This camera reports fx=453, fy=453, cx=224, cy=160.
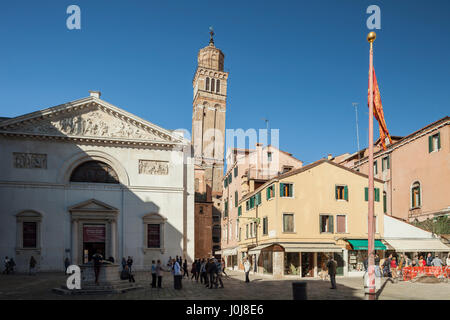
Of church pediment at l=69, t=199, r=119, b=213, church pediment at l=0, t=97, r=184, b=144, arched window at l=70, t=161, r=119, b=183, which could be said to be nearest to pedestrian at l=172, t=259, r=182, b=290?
church pediment at l=69, t=199, r=119, b=213

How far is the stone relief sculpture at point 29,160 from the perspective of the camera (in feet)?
109

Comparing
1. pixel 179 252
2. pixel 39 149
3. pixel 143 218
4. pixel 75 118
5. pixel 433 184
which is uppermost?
pixel 75 118

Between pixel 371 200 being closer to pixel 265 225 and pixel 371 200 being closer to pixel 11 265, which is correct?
pixel 265 225

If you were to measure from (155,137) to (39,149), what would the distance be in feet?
28.7

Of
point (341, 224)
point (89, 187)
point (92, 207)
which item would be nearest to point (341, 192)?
point (341, 224)

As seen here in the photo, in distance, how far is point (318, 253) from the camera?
29281 millimetres

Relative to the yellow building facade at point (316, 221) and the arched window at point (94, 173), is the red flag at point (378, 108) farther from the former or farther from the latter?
the arched window at point (94, 173)

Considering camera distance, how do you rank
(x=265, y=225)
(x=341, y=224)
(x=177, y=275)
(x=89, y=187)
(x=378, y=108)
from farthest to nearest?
(x=89, y=187), (x=265, y=225), (x=341, y=224), (x=177, y=275), (x=378, y=108)

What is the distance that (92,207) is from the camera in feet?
111

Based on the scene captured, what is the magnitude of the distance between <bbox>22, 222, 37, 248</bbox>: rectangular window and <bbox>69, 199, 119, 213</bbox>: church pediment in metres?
2.92

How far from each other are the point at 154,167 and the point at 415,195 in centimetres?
1985
